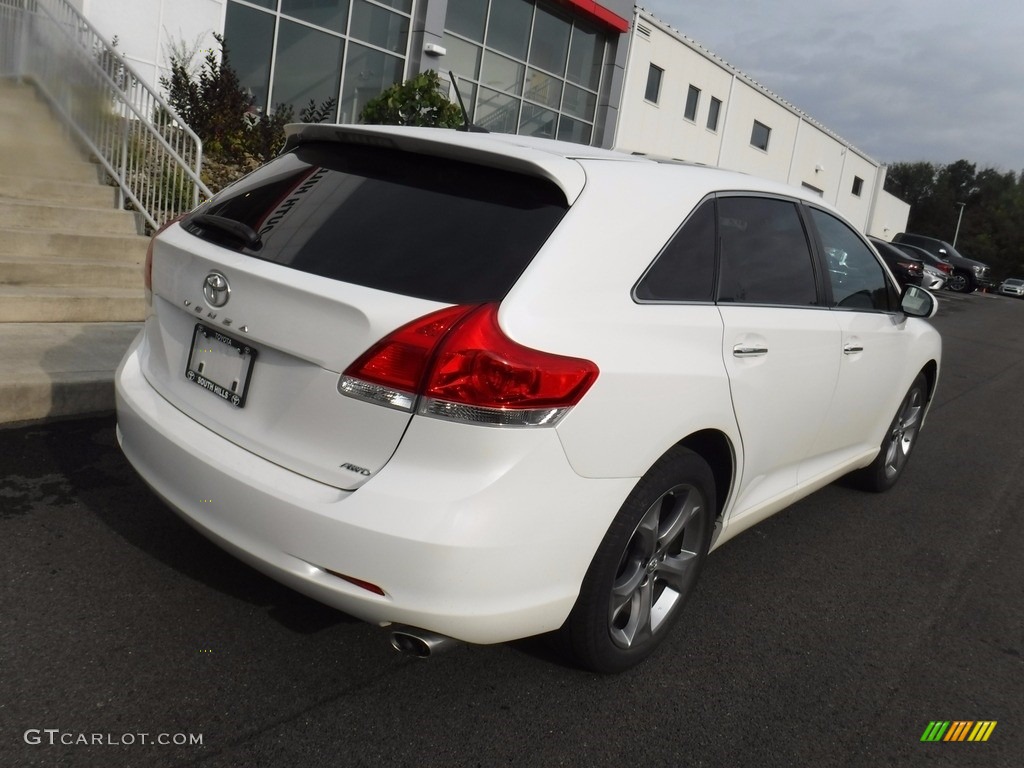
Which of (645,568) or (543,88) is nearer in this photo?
(645,568)

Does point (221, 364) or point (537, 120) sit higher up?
point (537, 120)

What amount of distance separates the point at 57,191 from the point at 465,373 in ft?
21.6

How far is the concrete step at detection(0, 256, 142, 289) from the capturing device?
6.45 metres

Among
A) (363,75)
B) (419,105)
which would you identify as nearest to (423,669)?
(419,105)

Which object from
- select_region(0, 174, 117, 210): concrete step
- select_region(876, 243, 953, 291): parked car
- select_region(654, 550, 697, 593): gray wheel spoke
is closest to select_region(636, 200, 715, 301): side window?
select_region(654, 550, 697, 593): gray wheel spoke

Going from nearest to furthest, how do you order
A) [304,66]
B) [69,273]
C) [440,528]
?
[440,528]
[69,273]
[304,66]

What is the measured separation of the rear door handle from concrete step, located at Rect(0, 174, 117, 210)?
6.28 metres

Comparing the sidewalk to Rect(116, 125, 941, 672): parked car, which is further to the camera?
the sidewalk

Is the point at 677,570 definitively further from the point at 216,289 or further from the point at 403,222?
the point at 216,289

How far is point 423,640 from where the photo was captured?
2445mm

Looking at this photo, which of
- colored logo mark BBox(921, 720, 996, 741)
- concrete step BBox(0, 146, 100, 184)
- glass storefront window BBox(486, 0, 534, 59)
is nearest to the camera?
colored logo mark BBox(921, 720, 996, 741)

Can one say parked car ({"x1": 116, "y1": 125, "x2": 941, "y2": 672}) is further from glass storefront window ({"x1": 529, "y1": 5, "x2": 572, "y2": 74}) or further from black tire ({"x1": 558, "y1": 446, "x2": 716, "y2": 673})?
glass storefront window ({"x1": 529, "y1": 5, "x2": 572, "y2": 74})

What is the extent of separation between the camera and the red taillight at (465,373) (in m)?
2.35

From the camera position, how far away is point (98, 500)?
387 centimetres
